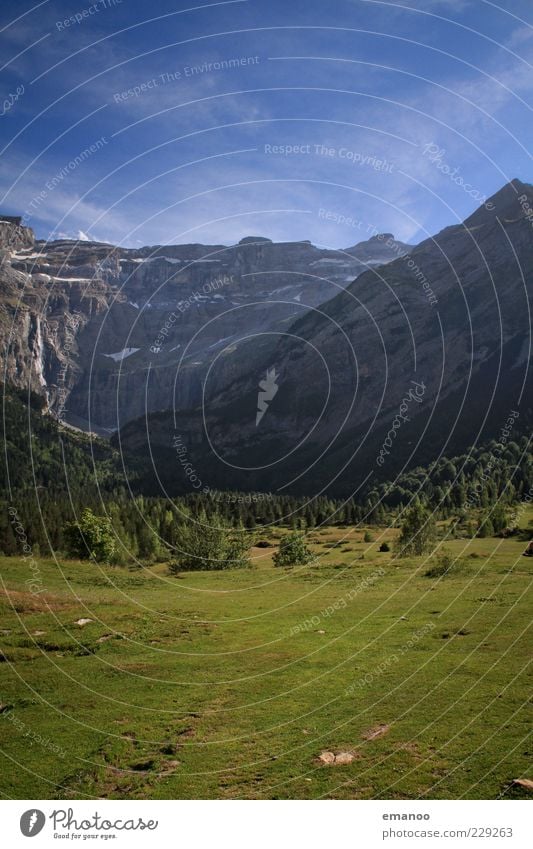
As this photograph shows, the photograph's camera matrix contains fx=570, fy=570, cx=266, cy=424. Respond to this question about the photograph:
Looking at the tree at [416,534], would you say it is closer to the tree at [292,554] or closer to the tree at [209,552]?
the tree at [292,554]

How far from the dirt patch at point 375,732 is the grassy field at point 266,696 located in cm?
8

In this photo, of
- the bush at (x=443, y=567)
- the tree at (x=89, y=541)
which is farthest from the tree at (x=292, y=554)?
the bush at (x=443, y=567)

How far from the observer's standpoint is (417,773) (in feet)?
53.9

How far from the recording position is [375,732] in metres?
18.8

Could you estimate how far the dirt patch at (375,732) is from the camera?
18500 millimetres

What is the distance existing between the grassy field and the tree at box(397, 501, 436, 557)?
101ft

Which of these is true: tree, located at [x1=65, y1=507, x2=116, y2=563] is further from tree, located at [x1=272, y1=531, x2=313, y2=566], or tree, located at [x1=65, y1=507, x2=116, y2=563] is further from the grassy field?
the grassy field
